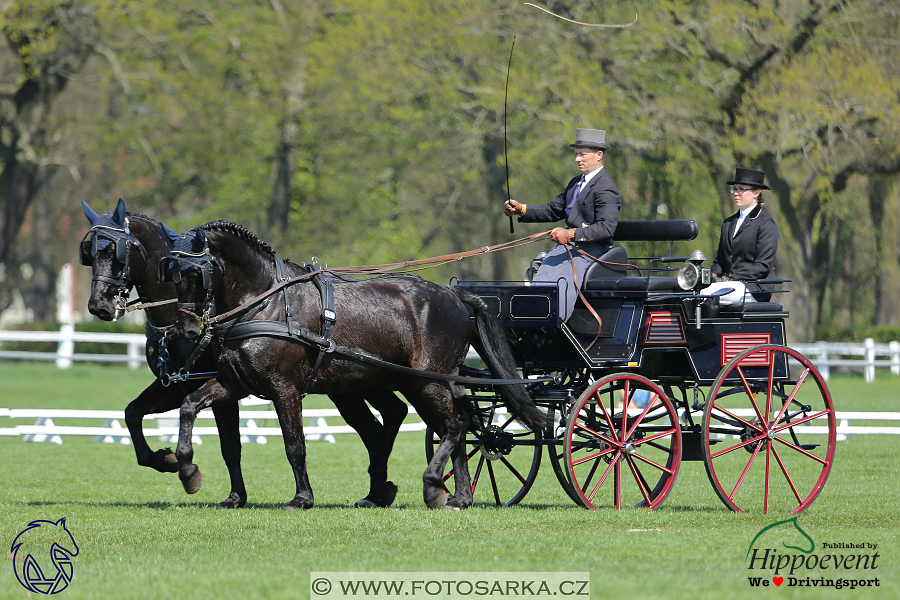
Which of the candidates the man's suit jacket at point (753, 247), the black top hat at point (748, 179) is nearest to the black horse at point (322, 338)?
the man's suit jacket at point (753, 247)

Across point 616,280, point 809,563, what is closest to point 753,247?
point 616,280

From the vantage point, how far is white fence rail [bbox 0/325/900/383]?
71.4 ft

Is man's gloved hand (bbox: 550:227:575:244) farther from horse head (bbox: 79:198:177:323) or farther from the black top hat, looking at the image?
horse head (bbox: 79:198:177:323)

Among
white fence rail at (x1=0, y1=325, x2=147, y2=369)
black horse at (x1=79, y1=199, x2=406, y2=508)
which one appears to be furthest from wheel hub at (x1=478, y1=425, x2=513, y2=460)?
white fence rail at (x1=0, y1=325, x2=147, y2=369)

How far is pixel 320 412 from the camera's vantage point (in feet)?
48.5

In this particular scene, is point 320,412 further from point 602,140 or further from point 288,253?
point 288,253

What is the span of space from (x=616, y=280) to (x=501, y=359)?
41.6 inches

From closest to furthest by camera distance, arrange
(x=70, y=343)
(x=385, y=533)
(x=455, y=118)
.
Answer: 1. (x=385, y=533)
2. (x=455, y=118)
3. (x=70, y=343)

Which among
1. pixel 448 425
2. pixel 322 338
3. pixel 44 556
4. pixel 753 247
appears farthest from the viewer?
pixel 753 247

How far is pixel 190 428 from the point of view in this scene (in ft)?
27.2

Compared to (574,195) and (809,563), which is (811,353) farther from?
(809,563)

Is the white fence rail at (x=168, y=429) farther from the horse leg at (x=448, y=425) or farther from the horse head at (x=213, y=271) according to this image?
the horse head at (x=213, y=271)

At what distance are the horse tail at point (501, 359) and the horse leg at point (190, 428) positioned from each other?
198 centimetres

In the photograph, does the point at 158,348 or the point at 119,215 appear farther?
the point at 158,348
